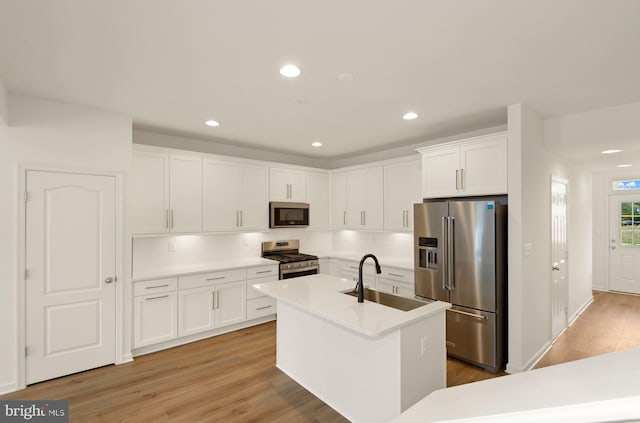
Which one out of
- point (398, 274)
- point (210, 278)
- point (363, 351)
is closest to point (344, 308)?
point (363, 351)

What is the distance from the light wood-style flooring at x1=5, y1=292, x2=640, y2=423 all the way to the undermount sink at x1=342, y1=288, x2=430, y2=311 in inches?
38.8

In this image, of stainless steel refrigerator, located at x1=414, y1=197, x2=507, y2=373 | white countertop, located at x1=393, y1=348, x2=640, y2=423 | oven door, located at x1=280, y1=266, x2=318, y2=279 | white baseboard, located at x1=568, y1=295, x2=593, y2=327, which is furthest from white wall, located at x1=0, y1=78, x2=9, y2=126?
white baseboard, located at x1=568, y1=295, x2=593, y2=327

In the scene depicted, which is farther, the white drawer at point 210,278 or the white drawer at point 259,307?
the white drawer at point 259,307

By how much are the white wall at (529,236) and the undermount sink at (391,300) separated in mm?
1281

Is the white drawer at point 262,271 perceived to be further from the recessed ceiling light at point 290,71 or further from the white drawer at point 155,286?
the recessed ceiling light at point 290,71

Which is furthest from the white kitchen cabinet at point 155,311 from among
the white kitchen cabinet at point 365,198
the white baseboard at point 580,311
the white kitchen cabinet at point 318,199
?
the white baseboard at point 580,311

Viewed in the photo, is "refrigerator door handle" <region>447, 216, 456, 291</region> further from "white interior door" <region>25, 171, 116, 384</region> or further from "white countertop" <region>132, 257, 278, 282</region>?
"white interior door" <region>25, 171, 116, 384</region>

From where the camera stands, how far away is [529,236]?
3.29 meters

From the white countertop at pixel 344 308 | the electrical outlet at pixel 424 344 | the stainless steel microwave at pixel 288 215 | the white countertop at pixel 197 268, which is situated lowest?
the electrical outlet at pixel 424 344

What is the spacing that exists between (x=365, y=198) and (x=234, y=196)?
211 cm

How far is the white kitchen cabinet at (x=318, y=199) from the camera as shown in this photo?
218 inches

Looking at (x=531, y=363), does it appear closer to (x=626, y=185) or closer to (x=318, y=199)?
(x=318, y=199)

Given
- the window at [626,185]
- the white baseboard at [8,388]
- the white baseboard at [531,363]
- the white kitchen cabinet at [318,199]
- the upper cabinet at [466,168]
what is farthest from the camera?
the window at [626,185]

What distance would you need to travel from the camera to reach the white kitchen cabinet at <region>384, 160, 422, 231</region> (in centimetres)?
452
